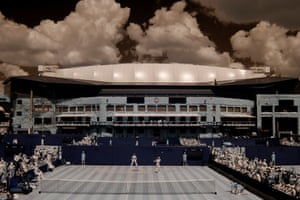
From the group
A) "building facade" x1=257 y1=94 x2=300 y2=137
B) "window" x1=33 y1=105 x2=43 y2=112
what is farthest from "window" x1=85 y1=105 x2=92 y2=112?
"building facade" x1=257 y1=94 x2=300 y2=137

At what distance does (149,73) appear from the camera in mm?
125938

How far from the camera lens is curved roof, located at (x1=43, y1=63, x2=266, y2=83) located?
123438 millimetres

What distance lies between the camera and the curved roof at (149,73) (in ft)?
405

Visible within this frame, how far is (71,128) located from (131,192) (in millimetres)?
80889

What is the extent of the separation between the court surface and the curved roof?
251 feet

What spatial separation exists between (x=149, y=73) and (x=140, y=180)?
3558 inches

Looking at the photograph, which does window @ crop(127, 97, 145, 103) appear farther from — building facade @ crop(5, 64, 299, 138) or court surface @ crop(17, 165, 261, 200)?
court surface @ crop(17, 165, 261, 200)

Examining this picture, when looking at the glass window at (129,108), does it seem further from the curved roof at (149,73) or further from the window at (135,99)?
the curved roof at (149,73)

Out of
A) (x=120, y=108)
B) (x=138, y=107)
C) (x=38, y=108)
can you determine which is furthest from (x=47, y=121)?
(x=138, y=107)

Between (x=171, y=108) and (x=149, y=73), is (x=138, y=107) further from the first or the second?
(x=149, y=73)

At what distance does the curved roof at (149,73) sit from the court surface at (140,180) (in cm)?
7642

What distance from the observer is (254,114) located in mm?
109312

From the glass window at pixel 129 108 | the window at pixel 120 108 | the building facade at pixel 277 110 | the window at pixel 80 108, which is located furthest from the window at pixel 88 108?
the building facade at pixel 277 110

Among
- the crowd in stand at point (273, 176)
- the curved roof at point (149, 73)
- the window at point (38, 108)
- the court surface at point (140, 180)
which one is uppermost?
the curved roof at point (149, 73)
